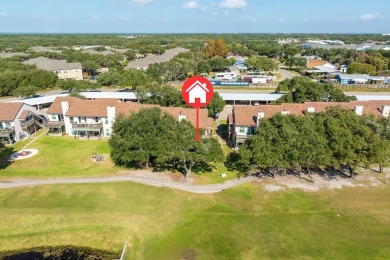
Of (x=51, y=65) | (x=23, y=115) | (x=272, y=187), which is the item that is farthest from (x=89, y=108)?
(x=51, y=65)

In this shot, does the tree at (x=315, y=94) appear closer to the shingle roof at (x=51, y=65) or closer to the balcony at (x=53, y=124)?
the balcony at (x=53, y=124)

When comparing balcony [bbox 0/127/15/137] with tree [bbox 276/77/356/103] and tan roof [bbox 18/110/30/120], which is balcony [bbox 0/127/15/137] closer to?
tan roof [bbox 18/110/30/120]

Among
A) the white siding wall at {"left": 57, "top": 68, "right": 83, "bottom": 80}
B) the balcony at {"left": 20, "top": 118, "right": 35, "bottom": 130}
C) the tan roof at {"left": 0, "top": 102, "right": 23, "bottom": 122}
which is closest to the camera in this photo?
the tan roof at {"left": 0, "top": 102, "right": 23, "bottom": 122}

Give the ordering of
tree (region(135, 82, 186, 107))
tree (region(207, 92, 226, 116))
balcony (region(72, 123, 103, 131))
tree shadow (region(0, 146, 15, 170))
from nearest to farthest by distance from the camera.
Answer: tree shadow (region(0, 146, 15, 170)) → balcony (region(72, 123, 103, 131)) → tree (region(207, 92, 226, 116)) → tree (region(135, 82, 186, 107))

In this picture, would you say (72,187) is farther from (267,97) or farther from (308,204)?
(267,97)

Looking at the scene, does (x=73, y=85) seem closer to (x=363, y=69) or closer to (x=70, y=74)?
(x=70, y=74)

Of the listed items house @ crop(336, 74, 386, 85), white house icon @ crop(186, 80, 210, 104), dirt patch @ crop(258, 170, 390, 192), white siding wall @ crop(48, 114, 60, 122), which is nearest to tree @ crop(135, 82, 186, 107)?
white siding wall @ crop(48, 114, 60, 122)
